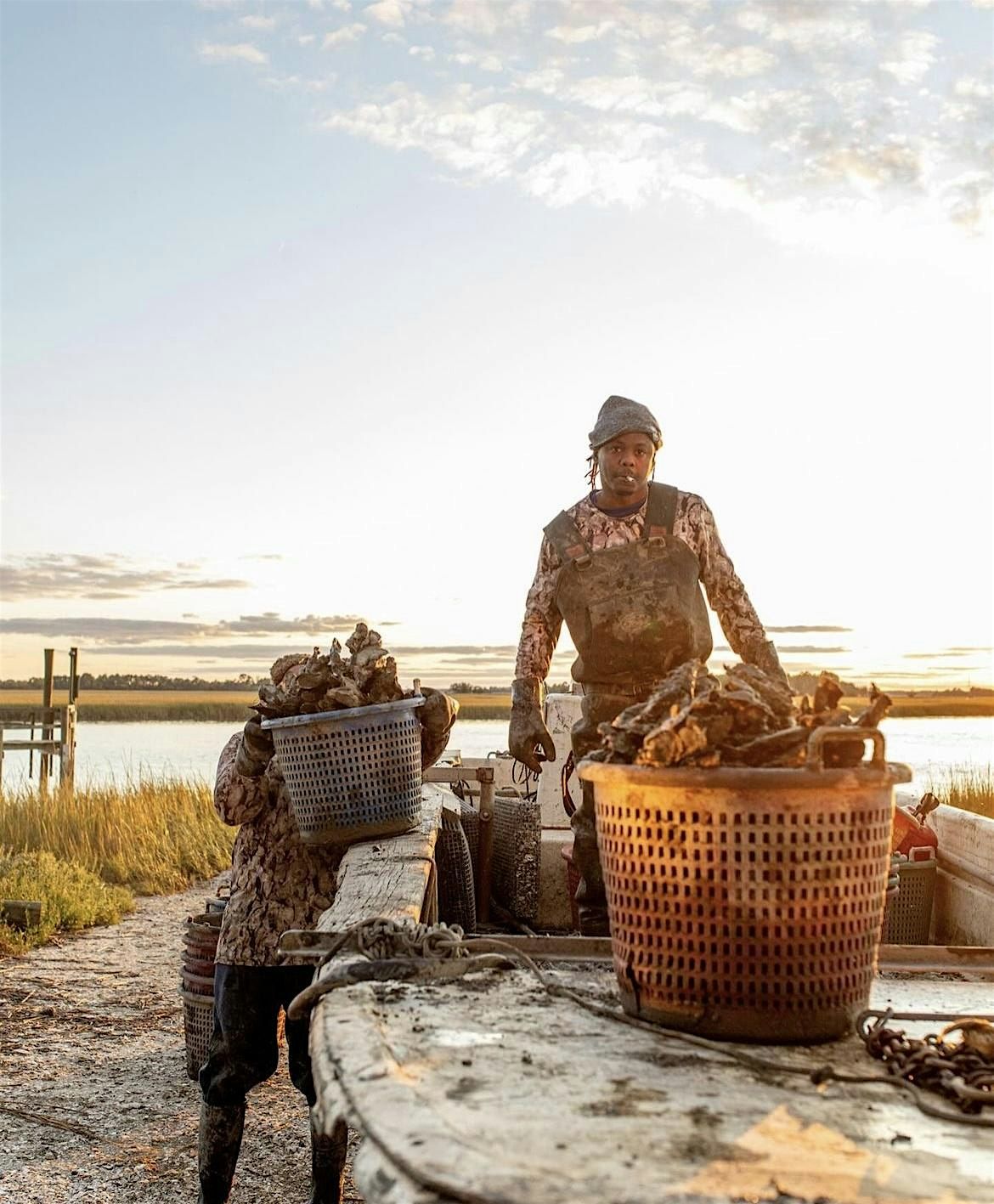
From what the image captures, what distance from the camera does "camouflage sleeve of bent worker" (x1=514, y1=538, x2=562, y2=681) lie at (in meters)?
5.27

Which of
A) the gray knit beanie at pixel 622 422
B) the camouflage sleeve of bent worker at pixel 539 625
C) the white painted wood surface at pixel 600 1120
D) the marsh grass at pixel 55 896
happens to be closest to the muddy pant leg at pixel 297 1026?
the camouflage sleeve of bent worker at pixel 539 625

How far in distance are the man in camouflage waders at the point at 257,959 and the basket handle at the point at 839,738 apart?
245cm

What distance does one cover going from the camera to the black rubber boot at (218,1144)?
4.54 m

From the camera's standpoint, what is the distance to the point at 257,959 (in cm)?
462

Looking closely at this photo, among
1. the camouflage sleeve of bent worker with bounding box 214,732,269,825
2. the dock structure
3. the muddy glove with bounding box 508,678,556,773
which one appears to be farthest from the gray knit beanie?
the dock structure

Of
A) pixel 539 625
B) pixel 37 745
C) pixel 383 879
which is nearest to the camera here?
pixel 383 879

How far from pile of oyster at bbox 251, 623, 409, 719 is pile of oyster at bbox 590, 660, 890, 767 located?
83.0 inches

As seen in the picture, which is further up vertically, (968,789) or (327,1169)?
(968,789)

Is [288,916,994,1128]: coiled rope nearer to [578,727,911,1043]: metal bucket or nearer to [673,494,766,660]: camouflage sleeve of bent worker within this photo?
[578,727,911,1043]: metal bucket

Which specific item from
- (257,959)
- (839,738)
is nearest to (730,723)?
(839,738)

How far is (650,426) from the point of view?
5.07 meters

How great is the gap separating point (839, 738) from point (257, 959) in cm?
275

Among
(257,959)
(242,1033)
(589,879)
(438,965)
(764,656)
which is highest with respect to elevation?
(764,656)

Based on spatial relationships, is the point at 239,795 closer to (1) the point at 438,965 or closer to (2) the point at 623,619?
(2) the point at 623,619
